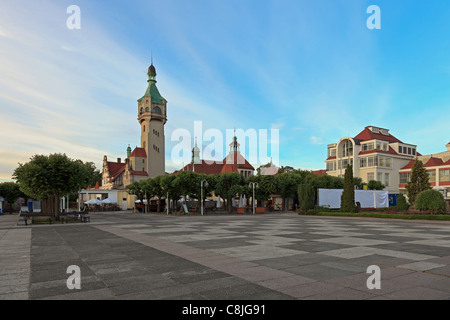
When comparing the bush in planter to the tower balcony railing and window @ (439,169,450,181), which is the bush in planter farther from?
the tower balcony railing

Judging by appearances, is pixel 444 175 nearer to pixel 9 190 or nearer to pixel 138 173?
pixel 138 173

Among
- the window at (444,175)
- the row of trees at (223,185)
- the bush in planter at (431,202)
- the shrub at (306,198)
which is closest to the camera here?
the bush in planter at (431,202)

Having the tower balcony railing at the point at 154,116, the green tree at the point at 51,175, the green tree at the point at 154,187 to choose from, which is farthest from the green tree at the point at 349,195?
the tower balcony railing at the point at 154,116

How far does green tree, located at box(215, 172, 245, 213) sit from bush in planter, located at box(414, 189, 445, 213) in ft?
76.5

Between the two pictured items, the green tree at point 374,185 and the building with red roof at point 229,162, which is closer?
the green tree at point 374,185

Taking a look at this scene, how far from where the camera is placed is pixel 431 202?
27.0 meters

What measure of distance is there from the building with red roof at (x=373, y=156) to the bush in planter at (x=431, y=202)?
35.6 m

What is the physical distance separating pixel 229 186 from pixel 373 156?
108ft

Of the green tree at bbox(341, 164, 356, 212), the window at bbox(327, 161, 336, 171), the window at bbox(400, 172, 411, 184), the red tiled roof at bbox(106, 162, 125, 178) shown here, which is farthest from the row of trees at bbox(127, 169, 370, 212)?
the red tiled roof at bbox(106, 162, 125, 178)

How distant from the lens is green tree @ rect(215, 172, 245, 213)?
4556 centimetres

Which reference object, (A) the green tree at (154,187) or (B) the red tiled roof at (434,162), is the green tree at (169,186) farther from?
(B) the red tiled roof at (434,162)

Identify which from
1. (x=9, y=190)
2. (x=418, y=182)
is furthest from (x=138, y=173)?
(x=418, y=182)

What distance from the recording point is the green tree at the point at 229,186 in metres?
45.6

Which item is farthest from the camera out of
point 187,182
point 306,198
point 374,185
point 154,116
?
point 154,116
